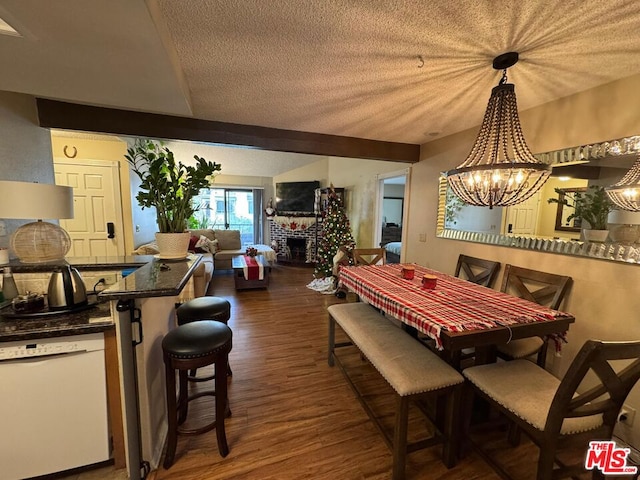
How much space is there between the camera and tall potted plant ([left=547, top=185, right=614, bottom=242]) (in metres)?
1.77

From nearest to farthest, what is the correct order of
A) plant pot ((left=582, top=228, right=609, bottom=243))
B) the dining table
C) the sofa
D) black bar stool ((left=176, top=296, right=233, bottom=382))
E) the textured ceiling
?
1. the textured ceiling
2. the dining table
3. plant pot ((left=582, top=228, right=609, bottom=243))
4. black bar stool ((left=176, top=296, right=233, bottom=382))
5. the sofa

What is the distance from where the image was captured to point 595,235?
181 cm

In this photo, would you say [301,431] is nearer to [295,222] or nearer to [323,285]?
[323,285]

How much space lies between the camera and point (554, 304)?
1908 millimetres

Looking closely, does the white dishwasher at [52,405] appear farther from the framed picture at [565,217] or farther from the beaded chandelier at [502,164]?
the framed picture at [565,217]

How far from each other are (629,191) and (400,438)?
6.30 ft

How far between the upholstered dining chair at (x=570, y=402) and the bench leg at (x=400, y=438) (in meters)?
0.45

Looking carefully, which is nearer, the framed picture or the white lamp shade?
the white lamp shade

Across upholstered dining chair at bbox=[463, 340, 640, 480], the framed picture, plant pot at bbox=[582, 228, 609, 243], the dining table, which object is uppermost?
the framed picture

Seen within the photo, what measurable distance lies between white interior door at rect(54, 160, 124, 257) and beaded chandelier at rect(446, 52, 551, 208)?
4666mm

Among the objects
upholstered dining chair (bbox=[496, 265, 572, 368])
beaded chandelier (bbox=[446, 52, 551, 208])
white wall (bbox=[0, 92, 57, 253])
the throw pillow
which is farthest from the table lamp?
the throw pillow

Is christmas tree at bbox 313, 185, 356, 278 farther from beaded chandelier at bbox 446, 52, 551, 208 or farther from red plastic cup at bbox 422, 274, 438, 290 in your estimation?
beaded chandelier at bbox 446, 52, 551, 208

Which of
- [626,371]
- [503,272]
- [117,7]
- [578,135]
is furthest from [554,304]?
[117,7]

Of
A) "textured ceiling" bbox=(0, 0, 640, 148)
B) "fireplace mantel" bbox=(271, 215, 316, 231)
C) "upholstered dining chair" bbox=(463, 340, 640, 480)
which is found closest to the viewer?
"upholstered dining chair" bbox=(463, 340, 640, 480)
